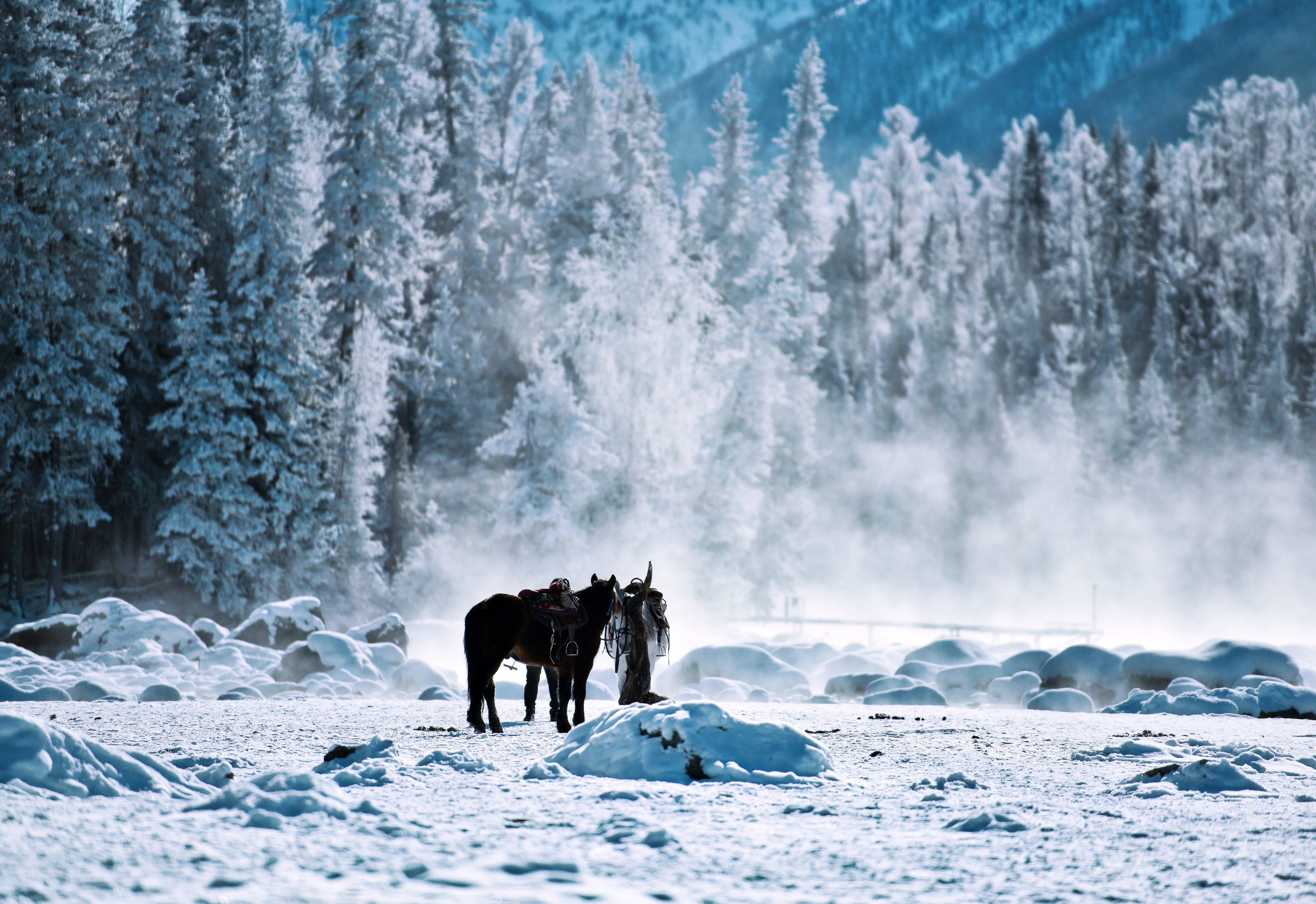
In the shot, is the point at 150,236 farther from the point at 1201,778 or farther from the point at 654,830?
the point at 1201,778

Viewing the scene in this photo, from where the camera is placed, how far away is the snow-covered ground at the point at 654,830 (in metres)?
4.10

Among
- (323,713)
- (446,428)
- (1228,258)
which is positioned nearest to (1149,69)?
(1228,258)

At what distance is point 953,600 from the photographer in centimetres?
5462

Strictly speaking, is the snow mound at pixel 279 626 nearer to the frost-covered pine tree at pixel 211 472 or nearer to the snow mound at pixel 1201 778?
the frost-covered pine tree at pixel 211 472

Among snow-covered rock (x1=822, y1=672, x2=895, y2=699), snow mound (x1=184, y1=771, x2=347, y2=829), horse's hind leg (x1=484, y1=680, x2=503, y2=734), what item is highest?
snow mound (x1=184, y1=771, x2=347, y2=829)

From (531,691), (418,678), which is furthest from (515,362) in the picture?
(531,691)

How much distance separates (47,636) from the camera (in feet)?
66.5

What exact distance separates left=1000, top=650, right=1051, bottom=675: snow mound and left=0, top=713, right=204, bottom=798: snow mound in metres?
15.2

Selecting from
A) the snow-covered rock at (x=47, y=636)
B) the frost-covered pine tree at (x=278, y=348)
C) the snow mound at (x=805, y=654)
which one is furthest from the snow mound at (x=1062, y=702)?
the frost-covered pine tree at (x=278, y=348)

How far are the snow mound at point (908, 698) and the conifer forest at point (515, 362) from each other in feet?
54.6

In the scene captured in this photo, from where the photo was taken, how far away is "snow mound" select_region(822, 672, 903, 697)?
57.4 feet

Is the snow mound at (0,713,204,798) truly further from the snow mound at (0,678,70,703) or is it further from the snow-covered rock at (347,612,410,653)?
the snow-covered rock at (347,612,410,653)

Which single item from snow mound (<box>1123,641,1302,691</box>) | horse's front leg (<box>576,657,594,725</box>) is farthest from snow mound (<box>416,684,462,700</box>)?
snow mound (<box>1123,641,1302,691</box>)

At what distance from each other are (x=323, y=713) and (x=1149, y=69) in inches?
6607
